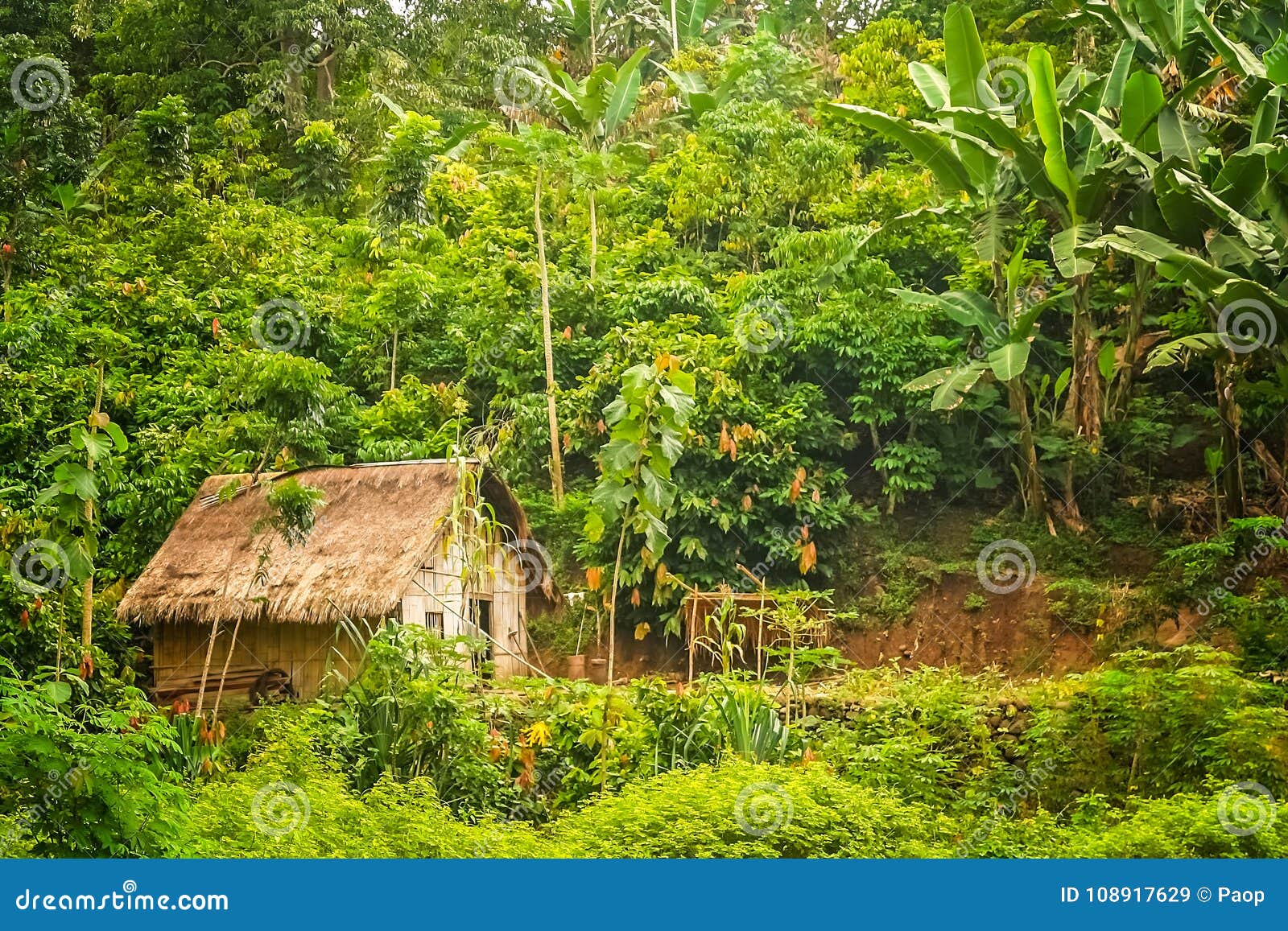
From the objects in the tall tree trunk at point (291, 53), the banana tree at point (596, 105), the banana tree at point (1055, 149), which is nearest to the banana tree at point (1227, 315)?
the banana tree at point (1055, 149)

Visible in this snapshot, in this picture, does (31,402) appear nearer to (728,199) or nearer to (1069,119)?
(728,199)

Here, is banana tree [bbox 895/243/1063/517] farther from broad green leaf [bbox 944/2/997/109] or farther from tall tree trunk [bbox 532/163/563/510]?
tall tree trunk [bbox 532/163/563/510]

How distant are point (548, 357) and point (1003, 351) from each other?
2123 millimetres

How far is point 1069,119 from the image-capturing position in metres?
6.33

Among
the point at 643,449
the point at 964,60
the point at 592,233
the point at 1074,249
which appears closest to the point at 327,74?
the point at 592,233

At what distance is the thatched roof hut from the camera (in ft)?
17.4

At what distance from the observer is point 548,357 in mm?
6316

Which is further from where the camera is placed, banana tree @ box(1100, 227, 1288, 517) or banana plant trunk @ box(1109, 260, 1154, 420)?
banana plant trunk @ box(1109, 260, 1154, 420)

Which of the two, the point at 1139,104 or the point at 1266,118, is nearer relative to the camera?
the point at 1266,118

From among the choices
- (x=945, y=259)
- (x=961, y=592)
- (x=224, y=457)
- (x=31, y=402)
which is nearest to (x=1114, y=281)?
(x=945, y=259)

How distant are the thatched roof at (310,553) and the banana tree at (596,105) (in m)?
1.78

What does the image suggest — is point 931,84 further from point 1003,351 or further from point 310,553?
point 310,553

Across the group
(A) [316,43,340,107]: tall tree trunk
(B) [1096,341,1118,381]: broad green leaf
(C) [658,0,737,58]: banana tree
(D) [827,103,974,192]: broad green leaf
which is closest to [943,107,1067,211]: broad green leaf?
(D) [827,103,974,192]: broad green leaf

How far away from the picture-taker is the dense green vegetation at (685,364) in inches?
180
